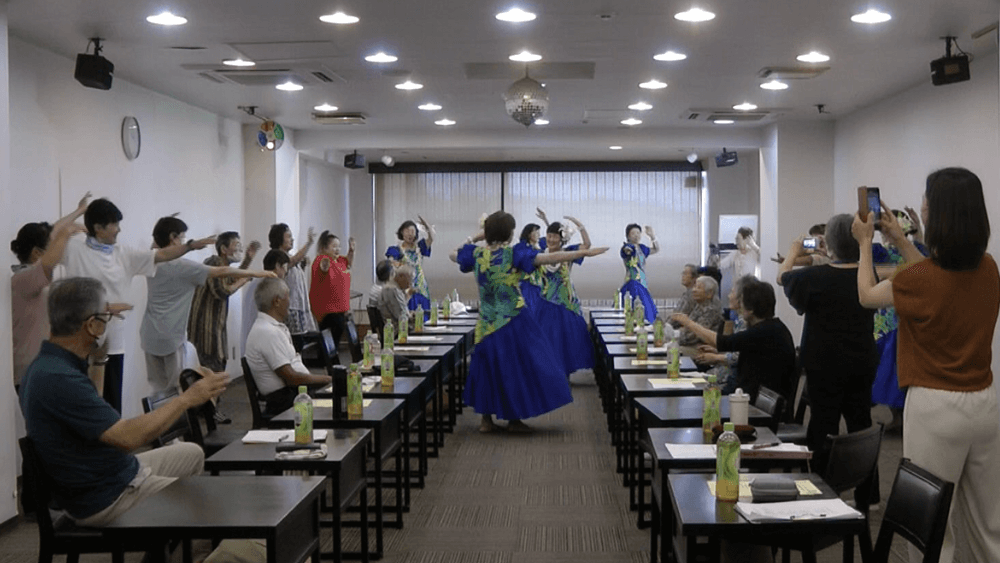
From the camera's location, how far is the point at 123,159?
8.88m

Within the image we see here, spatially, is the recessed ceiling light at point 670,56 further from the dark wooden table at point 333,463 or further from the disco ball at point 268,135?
the disco ball at point 268,135

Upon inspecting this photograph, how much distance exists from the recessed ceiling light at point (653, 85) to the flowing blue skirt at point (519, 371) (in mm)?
2420

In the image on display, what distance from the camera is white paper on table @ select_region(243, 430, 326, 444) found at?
4.24 meters

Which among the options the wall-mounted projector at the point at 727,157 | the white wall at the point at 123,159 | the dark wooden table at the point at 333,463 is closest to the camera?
the dark wooden table at the point at 333,463

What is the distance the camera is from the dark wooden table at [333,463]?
3.92 metres

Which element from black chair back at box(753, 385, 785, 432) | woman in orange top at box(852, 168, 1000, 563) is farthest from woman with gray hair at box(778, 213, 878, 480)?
woman in orange top at box(852, 168, 1000, 563)

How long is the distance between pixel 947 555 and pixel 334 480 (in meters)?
2.09

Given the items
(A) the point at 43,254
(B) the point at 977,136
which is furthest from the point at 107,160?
(B) the point at 977,136

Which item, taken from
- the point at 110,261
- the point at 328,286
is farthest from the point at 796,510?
the point at 328,286

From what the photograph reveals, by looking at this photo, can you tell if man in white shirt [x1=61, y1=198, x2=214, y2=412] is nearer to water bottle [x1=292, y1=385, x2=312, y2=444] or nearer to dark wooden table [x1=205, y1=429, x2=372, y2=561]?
dark wooden table [x1=205, y1=429, x2=372, y2=561]

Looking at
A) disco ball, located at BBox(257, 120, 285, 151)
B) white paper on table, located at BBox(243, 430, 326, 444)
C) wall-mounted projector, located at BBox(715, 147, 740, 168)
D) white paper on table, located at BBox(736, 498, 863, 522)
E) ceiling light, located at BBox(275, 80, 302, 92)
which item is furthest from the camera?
wall-mounted projector, located at BBox(715, 147, 740, 168)

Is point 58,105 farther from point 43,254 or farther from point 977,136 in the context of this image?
point 977,136

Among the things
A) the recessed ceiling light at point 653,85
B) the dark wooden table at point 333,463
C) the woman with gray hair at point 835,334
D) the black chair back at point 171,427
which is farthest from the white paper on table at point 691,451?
the recessed ceiling light at point 653,85

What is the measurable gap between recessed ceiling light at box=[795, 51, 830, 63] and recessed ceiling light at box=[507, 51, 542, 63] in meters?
1.90
